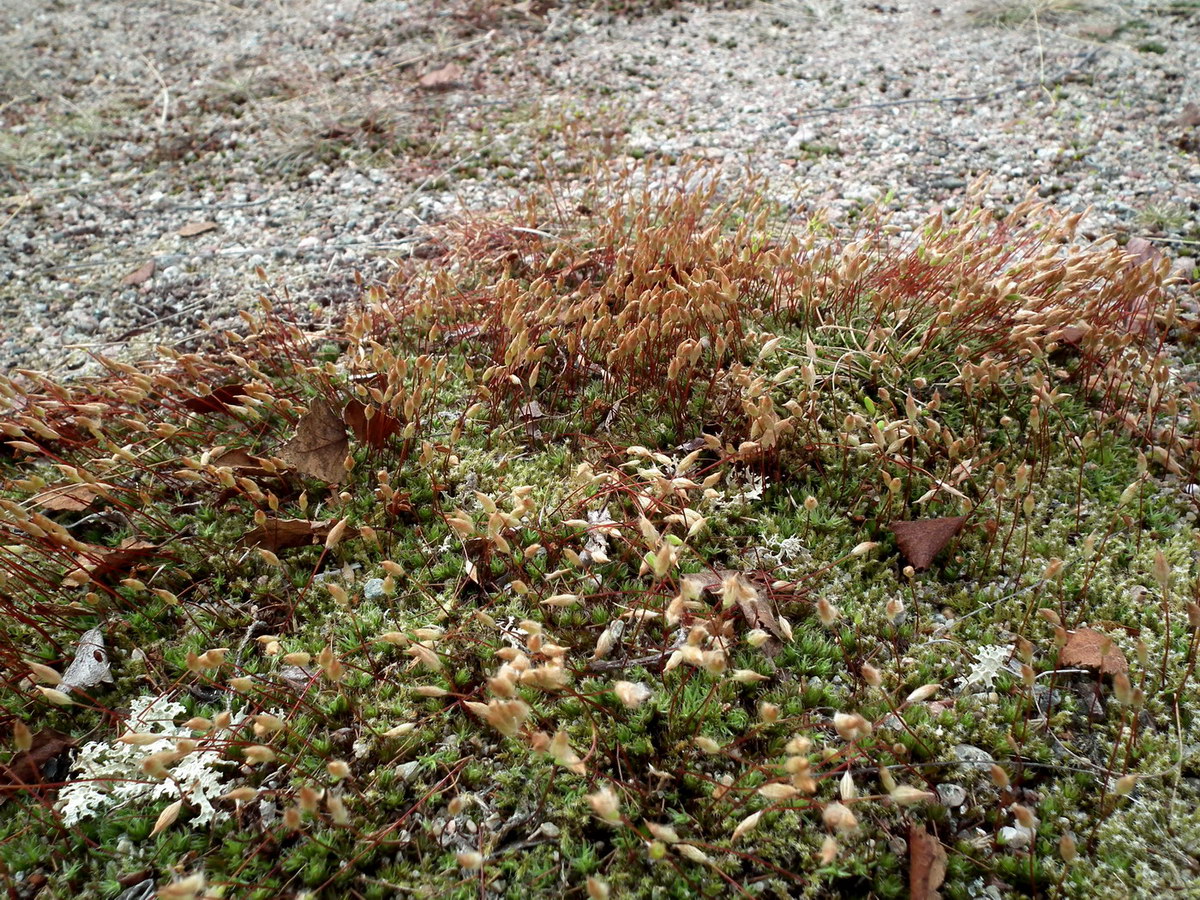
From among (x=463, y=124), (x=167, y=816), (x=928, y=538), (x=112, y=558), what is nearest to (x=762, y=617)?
(x=928, y=538)

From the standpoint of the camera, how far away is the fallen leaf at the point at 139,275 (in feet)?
13.3

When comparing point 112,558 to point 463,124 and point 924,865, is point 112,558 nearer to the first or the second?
point 924,865

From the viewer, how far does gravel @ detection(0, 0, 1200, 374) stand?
4.04 m

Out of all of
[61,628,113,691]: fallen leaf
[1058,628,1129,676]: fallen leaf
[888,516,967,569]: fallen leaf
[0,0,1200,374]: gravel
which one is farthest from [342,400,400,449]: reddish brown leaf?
[1058,628,1129,676]: fallen leaf

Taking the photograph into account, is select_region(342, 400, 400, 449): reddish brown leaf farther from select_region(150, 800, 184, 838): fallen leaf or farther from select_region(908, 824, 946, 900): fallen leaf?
select_region(908, 824, 946, 900): fallen leaf

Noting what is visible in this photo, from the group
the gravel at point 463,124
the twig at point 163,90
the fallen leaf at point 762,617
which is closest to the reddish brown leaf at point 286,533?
the fallen leaf at point 762,617

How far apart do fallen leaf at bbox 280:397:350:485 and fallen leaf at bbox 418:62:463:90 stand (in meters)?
4.35

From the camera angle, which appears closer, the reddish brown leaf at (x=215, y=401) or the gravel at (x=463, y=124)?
the reddish brown leaf at (x=215, y=401)

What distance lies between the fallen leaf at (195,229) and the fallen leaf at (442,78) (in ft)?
7.44

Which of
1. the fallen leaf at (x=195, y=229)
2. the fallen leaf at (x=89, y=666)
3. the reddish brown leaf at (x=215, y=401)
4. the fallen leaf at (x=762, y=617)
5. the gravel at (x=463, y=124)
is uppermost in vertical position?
the gravel at (x=463, y=124)

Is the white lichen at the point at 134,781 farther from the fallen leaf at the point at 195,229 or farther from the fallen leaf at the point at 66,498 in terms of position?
the fallen leaf at the point at 195,229

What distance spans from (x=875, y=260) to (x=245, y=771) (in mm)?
2981

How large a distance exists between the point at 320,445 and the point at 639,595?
123cm

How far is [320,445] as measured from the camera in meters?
2.45
